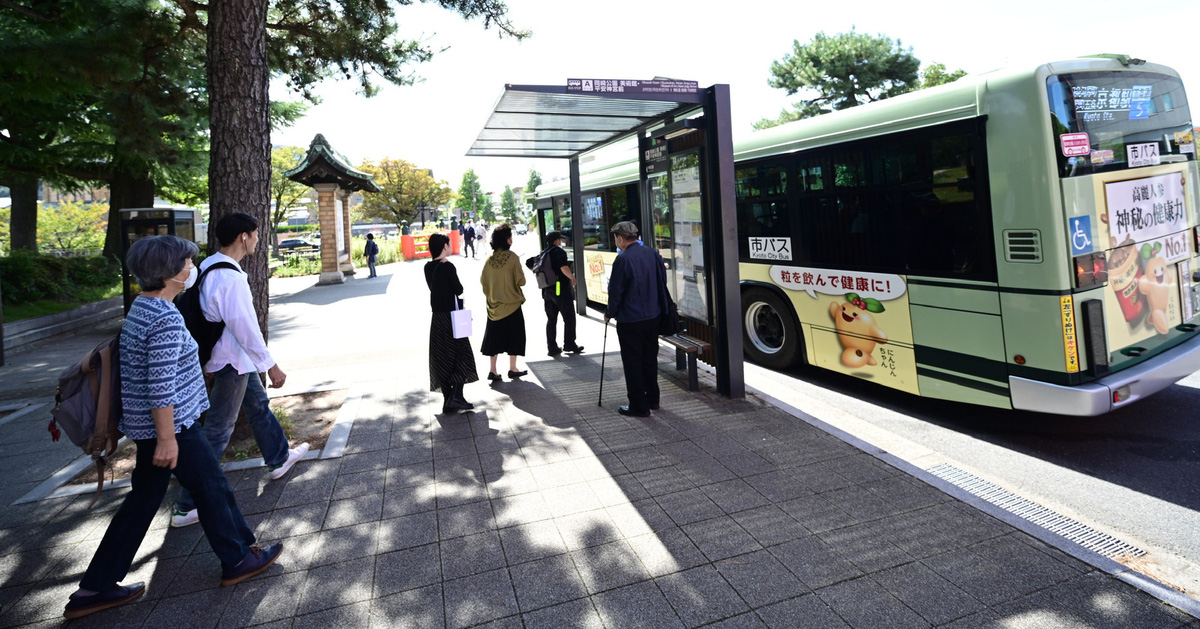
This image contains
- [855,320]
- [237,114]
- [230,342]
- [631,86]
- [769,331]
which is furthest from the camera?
[769,331]

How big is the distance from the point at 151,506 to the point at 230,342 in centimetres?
112

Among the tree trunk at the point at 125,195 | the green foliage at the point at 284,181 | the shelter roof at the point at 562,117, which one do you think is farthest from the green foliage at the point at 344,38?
the green foliage at the point at 284,181

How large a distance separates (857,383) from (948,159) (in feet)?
9.09

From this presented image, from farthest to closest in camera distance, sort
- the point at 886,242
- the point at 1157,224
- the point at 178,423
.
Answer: the point at 886,242 → the point at 1157,224 → the point at 178,423


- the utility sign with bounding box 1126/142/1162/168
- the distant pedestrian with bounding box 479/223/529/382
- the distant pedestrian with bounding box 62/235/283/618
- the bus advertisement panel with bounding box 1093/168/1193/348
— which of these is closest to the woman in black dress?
the distant pedestrian with bounding box 479/223/529/382

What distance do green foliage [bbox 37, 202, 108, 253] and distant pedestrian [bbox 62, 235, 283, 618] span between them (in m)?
24.9

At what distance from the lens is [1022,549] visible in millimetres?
3301

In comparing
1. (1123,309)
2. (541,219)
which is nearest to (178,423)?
(1123,309)

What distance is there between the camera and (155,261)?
2.92 meters

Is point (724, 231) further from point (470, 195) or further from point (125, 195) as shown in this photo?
point (470, 195)

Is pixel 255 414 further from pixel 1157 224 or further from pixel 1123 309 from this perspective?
pixel 1157 224

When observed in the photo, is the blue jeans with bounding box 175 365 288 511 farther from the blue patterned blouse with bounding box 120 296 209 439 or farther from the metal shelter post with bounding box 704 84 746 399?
the metal shelter post with bounding box 704 84 746 399

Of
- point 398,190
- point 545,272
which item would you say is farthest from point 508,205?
point 545,272

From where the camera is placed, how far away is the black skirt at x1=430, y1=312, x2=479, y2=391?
586cm
